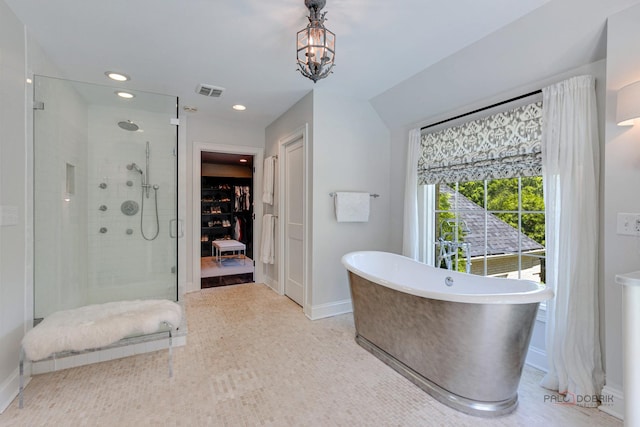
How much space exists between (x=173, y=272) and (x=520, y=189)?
3.29 metres

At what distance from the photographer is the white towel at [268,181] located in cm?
408

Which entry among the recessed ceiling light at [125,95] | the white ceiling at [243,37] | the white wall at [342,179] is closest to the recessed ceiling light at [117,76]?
the white ceiling at [243,37]

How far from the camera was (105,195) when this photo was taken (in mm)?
2836

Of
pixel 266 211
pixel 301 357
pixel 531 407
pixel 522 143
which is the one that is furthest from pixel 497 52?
pixel 266 211

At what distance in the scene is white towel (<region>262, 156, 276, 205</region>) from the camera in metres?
4.08

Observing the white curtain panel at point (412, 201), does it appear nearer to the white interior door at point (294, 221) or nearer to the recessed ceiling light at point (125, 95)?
the white interior door at point (294, 221)

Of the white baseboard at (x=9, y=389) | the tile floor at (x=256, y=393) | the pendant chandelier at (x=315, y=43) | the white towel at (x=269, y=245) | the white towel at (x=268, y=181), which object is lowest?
the tile floor at (x=256, y=393)

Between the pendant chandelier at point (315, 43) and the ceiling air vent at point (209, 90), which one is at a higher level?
the ceiling air vent at point (209, 90)

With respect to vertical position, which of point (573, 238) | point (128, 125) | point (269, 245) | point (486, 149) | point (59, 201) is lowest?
point (269, 245)

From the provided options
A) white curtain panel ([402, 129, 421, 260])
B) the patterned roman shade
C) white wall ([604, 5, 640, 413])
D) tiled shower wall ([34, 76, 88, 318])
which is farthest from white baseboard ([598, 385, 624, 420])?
tiled shower wall ([34, 76, 88, 318])

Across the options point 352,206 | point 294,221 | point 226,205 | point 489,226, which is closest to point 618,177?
point 489,226

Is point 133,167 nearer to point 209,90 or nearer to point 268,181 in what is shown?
point 209,90

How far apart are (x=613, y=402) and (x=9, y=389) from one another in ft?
11.7

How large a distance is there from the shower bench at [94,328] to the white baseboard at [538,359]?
2.65 m
